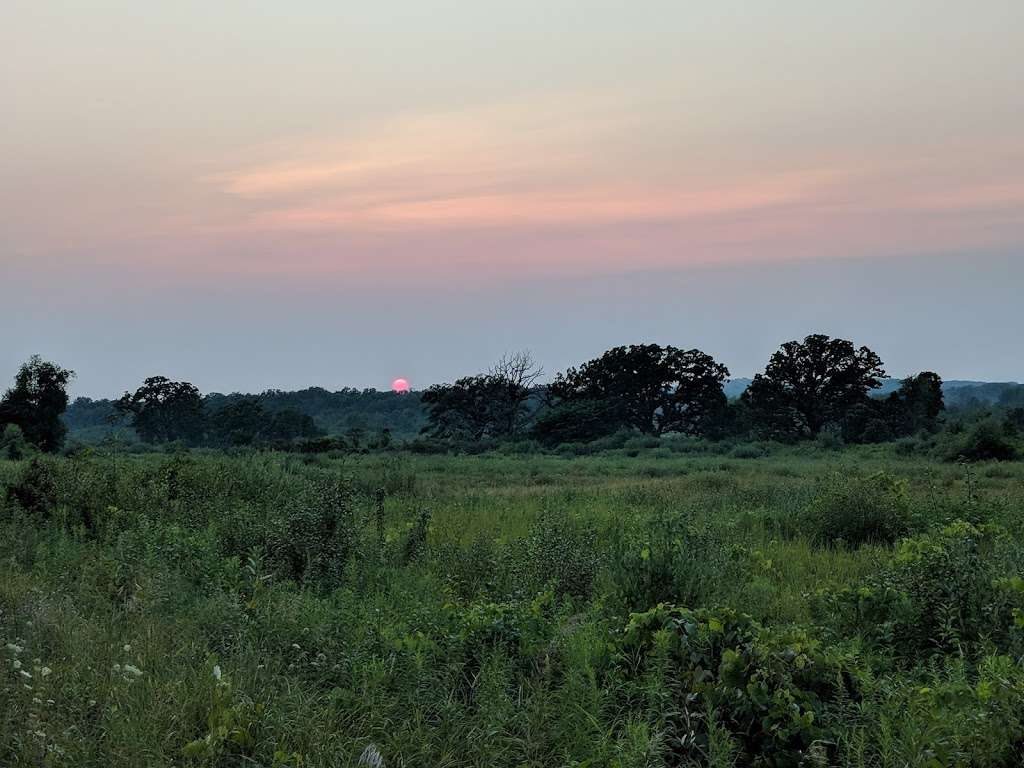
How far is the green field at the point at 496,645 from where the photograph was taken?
3.97m

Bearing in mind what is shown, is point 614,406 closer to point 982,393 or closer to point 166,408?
point 166,408

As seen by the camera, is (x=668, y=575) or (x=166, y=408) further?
(x=166, y=408)

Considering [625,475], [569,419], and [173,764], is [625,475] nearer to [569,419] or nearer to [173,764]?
[173,764]

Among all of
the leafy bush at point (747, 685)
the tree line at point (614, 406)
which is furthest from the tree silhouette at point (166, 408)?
the leafy bush at point (747, 685)

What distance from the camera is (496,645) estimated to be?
5121 millimetres

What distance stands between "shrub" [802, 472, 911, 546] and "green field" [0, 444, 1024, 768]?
78 mm

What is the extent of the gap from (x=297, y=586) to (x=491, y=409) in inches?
1814

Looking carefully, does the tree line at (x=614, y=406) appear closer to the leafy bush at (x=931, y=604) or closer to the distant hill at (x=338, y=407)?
the distant hill at (x=338, y=407)

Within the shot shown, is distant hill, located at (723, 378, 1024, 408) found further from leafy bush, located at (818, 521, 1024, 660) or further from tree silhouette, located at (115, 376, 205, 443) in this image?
leafy bush, located at (818, 521, 1024, 660)

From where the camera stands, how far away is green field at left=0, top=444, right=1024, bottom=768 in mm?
3975

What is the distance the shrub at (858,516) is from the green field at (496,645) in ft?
0.26

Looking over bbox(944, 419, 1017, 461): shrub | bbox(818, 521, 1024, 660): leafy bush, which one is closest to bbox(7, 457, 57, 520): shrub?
bbox(818, 521, 1024, 660): leafy bush

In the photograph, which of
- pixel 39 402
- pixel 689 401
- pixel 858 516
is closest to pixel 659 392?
pixel 689 401

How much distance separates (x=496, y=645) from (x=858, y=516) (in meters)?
6.66
